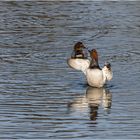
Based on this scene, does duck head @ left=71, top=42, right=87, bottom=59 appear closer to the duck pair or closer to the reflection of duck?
the duck pair

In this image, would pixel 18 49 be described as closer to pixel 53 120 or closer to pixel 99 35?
pixel 99 35

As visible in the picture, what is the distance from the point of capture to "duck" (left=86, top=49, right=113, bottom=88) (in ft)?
63.0

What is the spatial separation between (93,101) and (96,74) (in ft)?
4.07

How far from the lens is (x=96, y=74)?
19.2 metres

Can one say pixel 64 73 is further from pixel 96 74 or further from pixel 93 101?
pixel 93 101

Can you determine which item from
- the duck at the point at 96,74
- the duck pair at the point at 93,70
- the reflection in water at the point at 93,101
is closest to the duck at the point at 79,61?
the duck pair at the point at 93,70

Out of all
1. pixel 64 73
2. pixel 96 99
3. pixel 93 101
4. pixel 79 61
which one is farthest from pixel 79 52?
pixel 93 101

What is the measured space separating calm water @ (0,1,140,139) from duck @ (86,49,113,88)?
163 mm

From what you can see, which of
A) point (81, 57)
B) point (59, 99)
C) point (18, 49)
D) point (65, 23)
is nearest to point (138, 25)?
point (65, 23)

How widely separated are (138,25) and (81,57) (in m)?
9.39

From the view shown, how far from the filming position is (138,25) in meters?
29.3

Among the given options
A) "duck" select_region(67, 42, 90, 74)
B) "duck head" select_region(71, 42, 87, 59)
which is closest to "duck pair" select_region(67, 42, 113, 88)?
"duck" select_region(67, 42, 90, 74)

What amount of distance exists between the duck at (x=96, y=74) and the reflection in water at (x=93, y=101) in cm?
15

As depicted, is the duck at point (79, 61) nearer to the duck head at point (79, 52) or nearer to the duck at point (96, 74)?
the duck head at point (79, 52)
